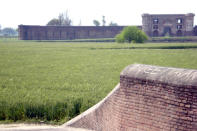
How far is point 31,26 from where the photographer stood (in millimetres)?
55781

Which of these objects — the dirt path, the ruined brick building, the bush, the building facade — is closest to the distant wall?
the ruined brick building

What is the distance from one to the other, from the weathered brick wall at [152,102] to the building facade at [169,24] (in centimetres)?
5316

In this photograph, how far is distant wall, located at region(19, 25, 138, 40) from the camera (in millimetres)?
56625

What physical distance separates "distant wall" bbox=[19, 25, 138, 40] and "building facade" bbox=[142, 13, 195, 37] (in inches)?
253

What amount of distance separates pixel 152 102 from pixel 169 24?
5509 centimetres

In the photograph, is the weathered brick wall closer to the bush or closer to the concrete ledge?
the concrete ledge

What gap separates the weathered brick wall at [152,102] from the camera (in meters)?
3.44

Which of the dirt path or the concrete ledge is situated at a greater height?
the concrete ledge

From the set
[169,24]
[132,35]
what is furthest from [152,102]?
[169,24]

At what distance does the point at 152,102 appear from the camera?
3826 mm

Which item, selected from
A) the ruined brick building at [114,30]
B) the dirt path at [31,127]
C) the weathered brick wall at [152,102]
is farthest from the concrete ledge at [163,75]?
the ruined brick building at [114,30]

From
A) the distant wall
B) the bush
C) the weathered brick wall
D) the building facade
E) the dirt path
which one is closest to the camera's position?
the weathered brick wall

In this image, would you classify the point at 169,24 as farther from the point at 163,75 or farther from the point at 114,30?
the point at 163,75

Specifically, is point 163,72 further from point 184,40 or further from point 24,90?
point 184,40
